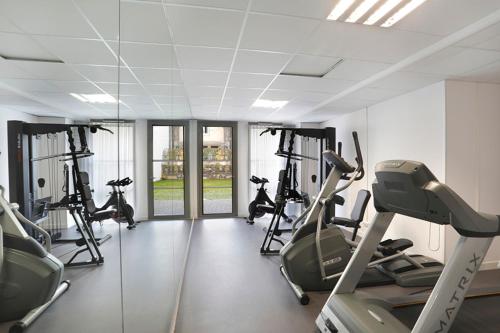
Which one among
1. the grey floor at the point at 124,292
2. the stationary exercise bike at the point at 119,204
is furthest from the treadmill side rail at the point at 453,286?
the stationary exercise bike at the point at 119,204

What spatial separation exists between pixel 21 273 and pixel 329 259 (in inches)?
110

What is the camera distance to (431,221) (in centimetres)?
156

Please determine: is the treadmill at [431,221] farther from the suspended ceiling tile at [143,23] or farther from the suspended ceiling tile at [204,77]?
the suspended ceiling tile at [204,77]

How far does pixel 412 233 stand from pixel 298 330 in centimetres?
265

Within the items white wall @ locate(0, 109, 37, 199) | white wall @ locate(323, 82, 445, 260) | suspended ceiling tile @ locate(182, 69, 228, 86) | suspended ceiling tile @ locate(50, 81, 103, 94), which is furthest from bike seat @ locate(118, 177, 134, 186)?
white wall @ locate(323, 82, 445, 260)

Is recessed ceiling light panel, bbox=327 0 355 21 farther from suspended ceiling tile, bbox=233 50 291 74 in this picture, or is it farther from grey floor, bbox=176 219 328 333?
grey floor, bbox=176 219 328 333

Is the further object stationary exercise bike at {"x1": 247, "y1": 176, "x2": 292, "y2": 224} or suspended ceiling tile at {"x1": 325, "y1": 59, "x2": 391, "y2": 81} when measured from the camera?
stationary exercise bike at {"x1": 247, "y1": 176, "x2": 292, "y2": 224}

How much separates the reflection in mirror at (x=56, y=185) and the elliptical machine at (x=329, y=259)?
6.51ft

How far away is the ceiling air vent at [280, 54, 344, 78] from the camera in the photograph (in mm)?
2740

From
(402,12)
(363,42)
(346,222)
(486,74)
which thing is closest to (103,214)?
(402,12)

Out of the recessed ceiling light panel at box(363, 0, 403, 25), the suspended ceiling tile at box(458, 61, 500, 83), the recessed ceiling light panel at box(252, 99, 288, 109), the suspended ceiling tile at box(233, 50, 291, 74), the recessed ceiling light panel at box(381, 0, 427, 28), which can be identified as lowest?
the suspended ceiling tile at box(458, 61, 500, 83)

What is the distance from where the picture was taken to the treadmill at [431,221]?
1.40 m

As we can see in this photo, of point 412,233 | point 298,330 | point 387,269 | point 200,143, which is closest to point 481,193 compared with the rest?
point 412,233

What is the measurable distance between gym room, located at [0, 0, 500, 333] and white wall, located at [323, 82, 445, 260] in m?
0.03
